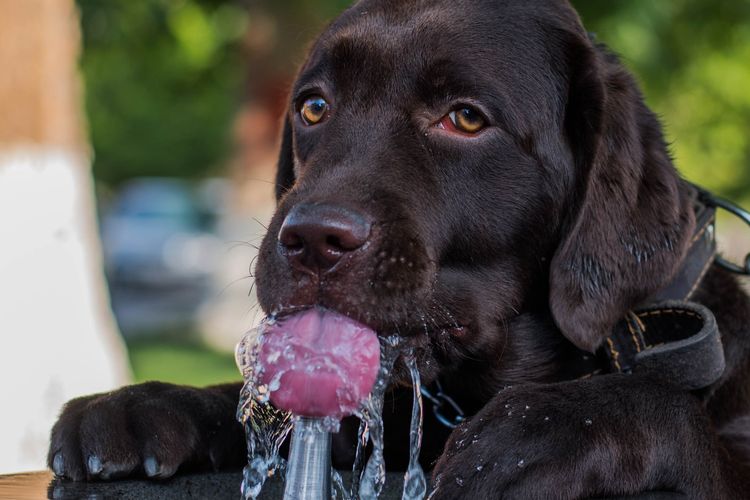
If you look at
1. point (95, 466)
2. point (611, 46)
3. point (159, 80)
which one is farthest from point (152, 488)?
point (159, 80)

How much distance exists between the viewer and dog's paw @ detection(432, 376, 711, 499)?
2.49 meters

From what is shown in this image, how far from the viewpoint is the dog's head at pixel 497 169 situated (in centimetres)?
308

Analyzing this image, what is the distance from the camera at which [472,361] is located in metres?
3.33

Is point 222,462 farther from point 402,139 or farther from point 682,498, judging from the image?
point 682,498

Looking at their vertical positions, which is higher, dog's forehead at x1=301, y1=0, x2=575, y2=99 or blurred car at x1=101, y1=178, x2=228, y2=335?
dog's forehead at x1=301, y1=0, x2=575, y2=99

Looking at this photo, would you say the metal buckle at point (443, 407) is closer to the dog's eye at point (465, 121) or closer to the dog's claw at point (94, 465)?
the dog's eye at point (465, 121)

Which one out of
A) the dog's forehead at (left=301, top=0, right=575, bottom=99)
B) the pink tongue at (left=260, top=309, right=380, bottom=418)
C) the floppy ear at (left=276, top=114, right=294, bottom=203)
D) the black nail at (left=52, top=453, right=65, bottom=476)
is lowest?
the black nail at (left=52, top=453, right=65, bottom=476)

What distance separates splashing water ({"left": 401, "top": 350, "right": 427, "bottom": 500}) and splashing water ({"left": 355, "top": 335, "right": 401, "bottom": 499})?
0.08 m

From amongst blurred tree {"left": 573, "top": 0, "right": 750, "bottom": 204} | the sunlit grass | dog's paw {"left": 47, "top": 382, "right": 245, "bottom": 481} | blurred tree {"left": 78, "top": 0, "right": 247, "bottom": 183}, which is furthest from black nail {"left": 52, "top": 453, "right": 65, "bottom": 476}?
blurred tree {"left": 78, "top": 0, "right": 247, "bottom": 183}

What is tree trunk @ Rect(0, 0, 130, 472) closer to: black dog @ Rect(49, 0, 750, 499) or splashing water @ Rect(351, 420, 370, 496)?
black dog @ Rect(49, 0, 750, 499)

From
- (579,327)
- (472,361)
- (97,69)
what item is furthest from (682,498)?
(97,69)

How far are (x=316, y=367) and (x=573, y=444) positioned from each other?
2.19 feet

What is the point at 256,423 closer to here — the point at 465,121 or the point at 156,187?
the point at 465,121

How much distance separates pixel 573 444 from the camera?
2.54 meters
